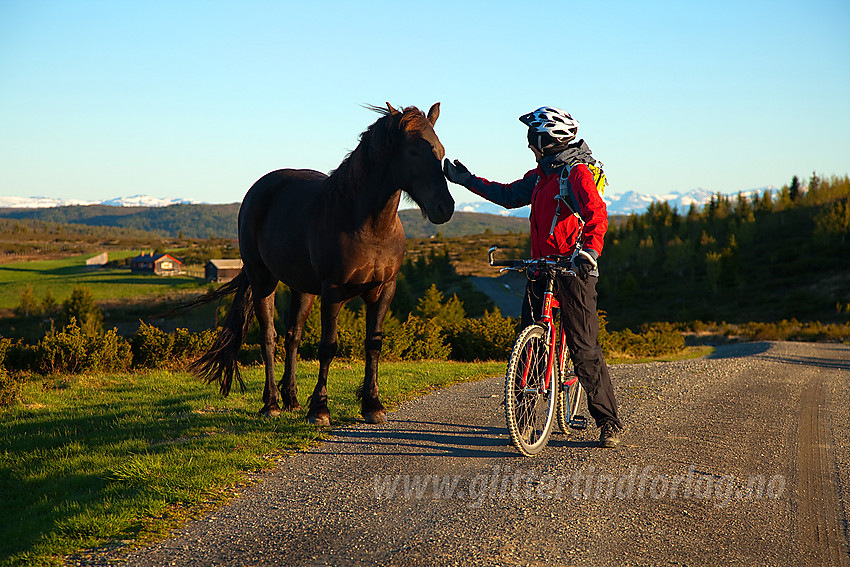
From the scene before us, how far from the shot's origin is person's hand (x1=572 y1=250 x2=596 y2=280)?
4754 millimetres

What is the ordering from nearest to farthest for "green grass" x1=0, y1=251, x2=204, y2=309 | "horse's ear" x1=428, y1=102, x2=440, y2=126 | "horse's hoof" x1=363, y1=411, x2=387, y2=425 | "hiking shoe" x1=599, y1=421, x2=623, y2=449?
"hiking shoe" x1=599, y1=421, x2=623, y2=449, "horse's ear" x1=428, y1=102, x2=440, y2=126, "horse's hoof" x1=363, y1=411, x2=387, y2=425, "green grass" x1=0, y1=251, x2=204, y2=309

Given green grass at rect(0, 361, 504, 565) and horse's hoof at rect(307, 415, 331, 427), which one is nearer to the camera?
green grass at rect(0, 361, 504, 565)

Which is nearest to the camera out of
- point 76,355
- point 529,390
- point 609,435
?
point 529,390

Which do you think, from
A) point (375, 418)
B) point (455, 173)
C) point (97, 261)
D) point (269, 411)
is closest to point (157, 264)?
point (97, 261)

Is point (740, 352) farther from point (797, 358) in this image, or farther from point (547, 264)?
point (547, 264)

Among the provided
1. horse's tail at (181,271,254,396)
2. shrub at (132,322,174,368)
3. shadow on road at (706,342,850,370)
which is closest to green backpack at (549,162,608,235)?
horse's tail at (181,271,254,396)

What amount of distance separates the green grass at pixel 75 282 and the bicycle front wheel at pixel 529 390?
297 feet

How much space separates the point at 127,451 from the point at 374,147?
3467mm

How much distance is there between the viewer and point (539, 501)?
4.01m

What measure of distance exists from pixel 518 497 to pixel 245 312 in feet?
15.8

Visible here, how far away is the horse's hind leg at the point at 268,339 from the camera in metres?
6.96

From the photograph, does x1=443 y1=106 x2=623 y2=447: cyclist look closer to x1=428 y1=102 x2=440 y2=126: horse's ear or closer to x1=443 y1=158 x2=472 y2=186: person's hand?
x1=443 y1=158 x2=472 y2=186: person's hand

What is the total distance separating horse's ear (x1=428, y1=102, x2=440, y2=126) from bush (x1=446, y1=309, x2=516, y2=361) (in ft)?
36.1

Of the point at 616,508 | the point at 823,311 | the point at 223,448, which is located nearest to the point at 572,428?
the point at 616,508
